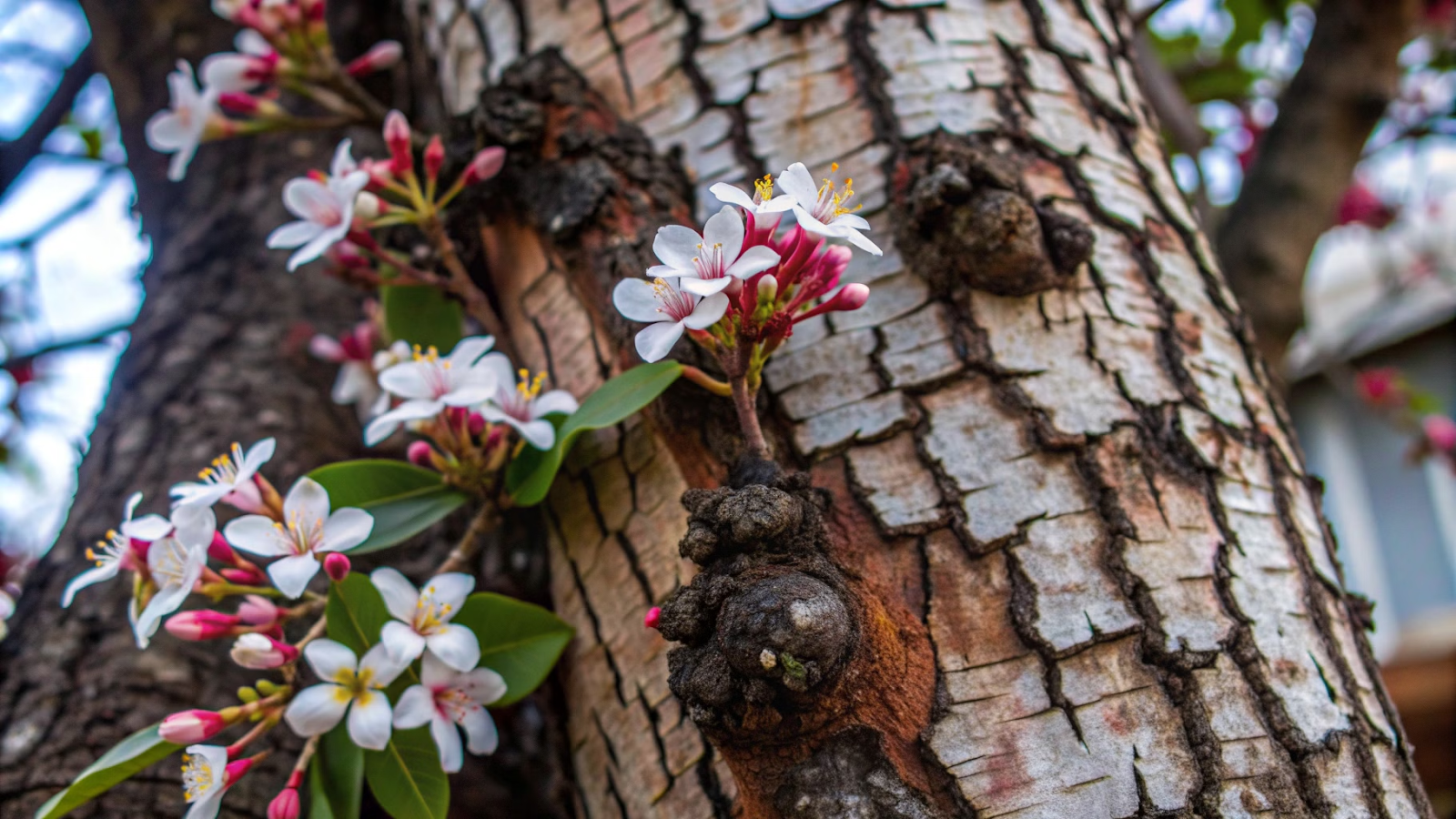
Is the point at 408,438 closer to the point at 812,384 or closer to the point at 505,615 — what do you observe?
the point at 505,615

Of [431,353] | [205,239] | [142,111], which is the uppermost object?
[142,111]

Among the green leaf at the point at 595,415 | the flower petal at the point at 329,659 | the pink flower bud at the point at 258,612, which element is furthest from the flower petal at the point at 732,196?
the pink flower bud at the point at 258,612

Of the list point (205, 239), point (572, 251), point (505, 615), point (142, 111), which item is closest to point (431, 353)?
point (572, 251)

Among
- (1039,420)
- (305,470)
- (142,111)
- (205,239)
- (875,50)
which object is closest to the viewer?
(1039,420)

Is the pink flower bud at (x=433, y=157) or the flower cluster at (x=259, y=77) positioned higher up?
the flower cluster at (x=259, y=77)

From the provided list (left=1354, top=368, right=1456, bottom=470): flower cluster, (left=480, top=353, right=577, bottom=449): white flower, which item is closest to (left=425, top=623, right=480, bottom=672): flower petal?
(left=480, top=353, right=577, bottom=449): white flower

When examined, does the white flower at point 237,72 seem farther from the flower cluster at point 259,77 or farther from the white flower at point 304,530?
the white flower at point 304,530

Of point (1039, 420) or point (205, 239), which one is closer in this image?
point (1039, 420)
